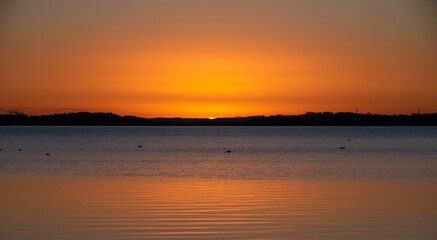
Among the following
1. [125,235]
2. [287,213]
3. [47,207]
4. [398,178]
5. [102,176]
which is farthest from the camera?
[102,176]

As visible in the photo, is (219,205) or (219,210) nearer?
(219,210)

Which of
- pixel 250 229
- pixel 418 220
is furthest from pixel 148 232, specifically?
pixel 418 220

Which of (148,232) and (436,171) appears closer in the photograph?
(148,232)

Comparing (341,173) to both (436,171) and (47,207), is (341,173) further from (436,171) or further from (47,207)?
(47,207)

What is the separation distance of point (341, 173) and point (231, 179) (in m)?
6.15

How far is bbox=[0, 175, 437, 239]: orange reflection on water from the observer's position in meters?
15.2

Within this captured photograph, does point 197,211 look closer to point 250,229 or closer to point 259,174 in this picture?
point 250,229

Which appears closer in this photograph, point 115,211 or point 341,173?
point 115,211

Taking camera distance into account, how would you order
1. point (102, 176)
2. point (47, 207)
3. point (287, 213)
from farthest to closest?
point (102, 176) < point (47, 207) < point (287, 213)

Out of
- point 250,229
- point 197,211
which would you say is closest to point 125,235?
point 250,229

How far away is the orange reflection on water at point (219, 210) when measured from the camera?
1523 cm

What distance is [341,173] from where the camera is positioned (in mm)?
33281

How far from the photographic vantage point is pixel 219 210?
61.0ft

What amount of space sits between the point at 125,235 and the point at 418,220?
7040 mm
